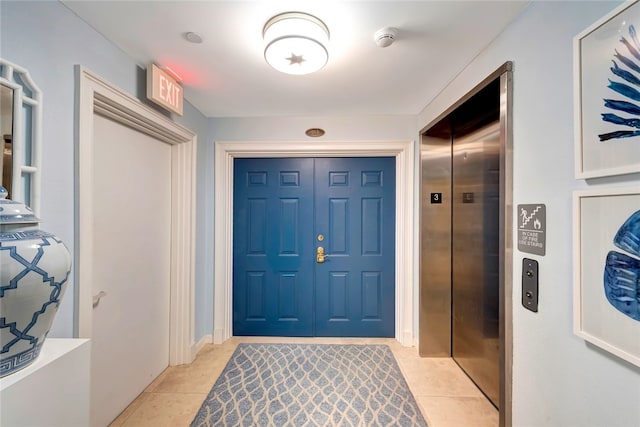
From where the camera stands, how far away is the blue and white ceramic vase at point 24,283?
605 mm

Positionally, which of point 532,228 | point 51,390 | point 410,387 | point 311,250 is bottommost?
point 410,387

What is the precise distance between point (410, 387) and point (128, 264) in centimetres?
217

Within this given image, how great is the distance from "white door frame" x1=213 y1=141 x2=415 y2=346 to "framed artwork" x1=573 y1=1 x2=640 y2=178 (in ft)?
5.01

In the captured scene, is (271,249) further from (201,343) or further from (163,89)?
(163,89)

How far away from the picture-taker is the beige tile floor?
155 centimetres

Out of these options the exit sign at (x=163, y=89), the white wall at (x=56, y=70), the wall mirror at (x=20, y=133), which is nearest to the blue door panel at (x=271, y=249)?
the exit sign at (x=163, y=89)

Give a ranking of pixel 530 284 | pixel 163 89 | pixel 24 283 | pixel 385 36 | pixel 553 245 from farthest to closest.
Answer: pixel 163 89, pixel 385 36, pixel 530 284, pixel 553 245, pixel 24 283

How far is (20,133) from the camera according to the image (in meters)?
0.90

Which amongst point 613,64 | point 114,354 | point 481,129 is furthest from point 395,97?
point 114,354

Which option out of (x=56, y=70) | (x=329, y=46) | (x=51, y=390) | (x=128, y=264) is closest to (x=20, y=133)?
(x=56, y=70)

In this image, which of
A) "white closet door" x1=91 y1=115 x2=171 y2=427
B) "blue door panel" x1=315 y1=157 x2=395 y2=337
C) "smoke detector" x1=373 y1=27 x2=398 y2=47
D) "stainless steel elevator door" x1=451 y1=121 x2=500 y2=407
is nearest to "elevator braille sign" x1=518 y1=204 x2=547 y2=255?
"stainless steel elevator door" x1=451 y1=121 x2=500 y2=407

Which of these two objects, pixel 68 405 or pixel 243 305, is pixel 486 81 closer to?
pixel 68 405

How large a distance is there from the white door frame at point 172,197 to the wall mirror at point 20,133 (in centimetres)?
20

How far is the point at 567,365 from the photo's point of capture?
94cm
